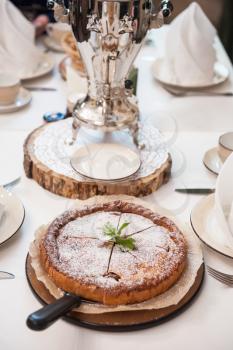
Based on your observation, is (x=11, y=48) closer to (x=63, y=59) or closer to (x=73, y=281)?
(x=63, y=59)

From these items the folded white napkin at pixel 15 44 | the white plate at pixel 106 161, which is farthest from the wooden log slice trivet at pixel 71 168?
the folded white napkin at pixel 15 44

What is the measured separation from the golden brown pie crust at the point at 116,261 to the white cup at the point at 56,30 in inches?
41.1

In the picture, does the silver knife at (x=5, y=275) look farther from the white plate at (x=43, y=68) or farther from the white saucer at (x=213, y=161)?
the white plate at (x=43, y=68)

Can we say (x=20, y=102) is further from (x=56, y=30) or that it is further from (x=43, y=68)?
(x=56, y=30)

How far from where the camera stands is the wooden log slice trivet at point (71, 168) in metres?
1.00

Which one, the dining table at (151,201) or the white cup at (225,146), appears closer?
the dining table at (151,201)

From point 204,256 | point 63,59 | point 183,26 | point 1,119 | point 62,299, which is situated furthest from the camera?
point 63,59

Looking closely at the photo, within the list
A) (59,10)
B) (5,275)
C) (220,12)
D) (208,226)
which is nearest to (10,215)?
(5,275)

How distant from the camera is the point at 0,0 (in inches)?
59.1

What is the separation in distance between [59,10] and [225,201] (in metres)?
0.58

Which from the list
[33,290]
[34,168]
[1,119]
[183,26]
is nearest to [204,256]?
[33,290]

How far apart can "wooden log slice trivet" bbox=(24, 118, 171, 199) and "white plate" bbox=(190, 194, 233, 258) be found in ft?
0.45

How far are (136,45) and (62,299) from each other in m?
0.64

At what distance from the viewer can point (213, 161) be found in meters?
1.14
